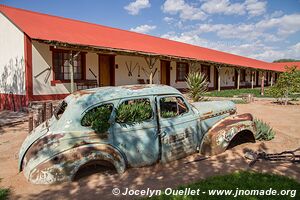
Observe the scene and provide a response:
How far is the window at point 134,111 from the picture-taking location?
420 centimetres

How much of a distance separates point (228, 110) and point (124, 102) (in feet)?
8.09

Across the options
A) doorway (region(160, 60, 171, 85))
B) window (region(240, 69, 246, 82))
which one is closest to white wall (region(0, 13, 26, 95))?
doorway (region(160, 60, 171, 85))

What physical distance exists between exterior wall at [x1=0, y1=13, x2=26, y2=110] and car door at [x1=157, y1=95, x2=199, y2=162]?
8.49 meters

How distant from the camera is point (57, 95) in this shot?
11781mm

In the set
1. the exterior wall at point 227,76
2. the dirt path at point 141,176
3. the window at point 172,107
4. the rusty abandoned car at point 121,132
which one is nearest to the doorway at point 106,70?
the dirt path at point 141,176

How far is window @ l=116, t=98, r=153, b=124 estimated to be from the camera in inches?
165

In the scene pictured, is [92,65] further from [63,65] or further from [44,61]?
[44,61]

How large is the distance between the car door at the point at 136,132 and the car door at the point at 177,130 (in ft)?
0.54

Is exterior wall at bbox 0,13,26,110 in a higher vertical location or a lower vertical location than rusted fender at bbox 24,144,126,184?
higher

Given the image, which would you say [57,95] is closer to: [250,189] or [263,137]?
[263,137]

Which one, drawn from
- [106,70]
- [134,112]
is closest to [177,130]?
[134,112]

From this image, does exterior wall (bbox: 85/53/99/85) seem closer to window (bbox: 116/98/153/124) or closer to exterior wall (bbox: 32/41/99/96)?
exterior wall (bbox: 32/41/99/96)

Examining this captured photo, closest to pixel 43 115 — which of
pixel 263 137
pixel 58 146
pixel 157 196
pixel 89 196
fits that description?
pixel 58 146

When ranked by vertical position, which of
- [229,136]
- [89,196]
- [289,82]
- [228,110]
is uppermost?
[289,82]
